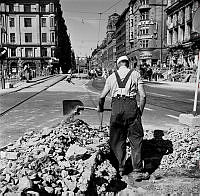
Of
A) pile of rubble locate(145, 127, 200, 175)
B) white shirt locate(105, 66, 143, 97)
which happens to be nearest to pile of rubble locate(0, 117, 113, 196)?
white shirt locate(105, 66, 143, 97)

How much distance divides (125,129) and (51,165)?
1.38 meters

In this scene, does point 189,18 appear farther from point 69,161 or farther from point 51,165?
point 51,165

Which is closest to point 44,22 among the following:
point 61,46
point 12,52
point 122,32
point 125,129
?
point 12,52

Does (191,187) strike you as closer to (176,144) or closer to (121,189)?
(121,189)

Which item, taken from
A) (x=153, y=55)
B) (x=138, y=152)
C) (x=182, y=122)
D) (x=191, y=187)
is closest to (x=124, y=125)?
(x=138, y=152)

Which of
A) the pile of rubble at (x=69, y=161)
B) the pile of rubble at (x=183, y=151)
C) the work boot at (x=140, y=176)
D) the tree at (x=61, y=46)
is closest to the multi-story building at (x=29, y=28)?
the tree at (x=61, y=46)

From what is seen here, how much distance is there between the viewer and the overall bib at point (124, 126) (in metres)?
4.55

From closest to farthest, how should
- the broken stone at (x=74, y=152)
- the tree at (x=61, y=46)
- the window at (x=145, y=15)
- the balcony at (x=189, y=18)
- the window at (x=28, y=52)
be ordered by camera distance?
the broken stone at (x=74, y=152), the balcony at (x=189, y=18), the window at (x=145, y=15), the window at (x=28, y=52), the tree at (x=61, y=46)

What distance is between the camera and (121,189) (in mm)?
4277

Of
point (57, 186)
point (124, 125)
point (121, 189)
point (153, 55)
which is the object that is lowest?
point (121, 189)

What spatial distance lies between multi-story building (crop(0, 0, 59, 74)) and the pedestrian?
73.3 metres

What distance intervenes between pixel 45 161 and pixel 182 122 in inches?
220

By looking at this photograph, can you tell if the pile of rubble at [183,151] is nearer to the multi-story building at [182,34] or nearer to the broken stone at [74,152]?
the broken stone at [74,152]

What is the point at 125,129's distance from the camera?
4.73 m
